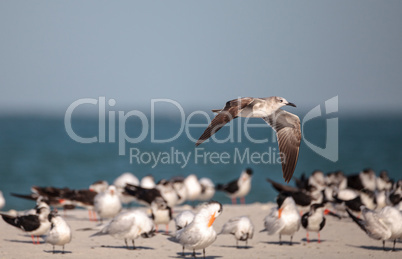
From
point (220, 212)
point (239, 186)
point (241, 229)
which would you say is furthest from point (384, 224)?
point (239, 186)

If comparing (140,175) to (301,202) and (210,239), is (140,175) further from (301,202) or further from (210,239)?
(210,239)

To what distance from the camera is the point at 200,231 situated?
10.9m

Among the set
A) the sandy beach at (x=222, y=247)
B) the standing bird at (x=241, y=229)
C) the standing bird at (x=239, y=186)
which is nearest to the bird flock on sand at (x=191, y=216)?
the standing bird at (x=241, y=229)

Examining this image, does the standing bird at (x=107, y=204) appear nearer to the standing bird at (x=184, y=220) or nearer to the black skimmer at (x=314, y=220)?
the standing bird at (x=184, y=220)

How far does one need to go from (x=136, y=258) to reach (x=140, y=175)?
97.1 feet

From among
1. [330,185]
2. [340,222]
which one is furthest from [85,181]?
[340,222]

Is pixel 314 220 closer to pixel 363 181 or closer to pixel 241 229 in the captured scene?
pixel 241 229

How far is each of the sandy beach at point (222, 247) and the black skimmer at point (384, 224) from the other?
280 mm

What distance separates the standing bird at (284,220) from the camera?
41.0ft

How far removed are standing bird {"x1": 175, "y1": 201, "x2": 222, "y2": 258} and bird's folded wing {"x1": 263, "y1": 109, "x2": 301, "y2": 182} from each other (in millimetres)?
1478

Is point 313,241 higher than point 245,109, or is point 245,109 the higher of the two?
point 245,109

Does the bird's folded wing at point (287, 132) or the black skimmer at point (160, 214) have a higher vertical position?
the bird's folded wing at point (287, 132)

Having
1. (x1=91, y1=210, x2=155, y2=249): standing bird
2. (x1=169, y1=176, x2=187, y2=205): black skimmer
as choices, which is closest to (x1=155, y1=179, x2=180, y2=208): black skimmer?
(x1=169, y1=176, x2=187, y2=205): black skimmer

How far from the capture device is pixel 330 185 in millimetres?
17906
